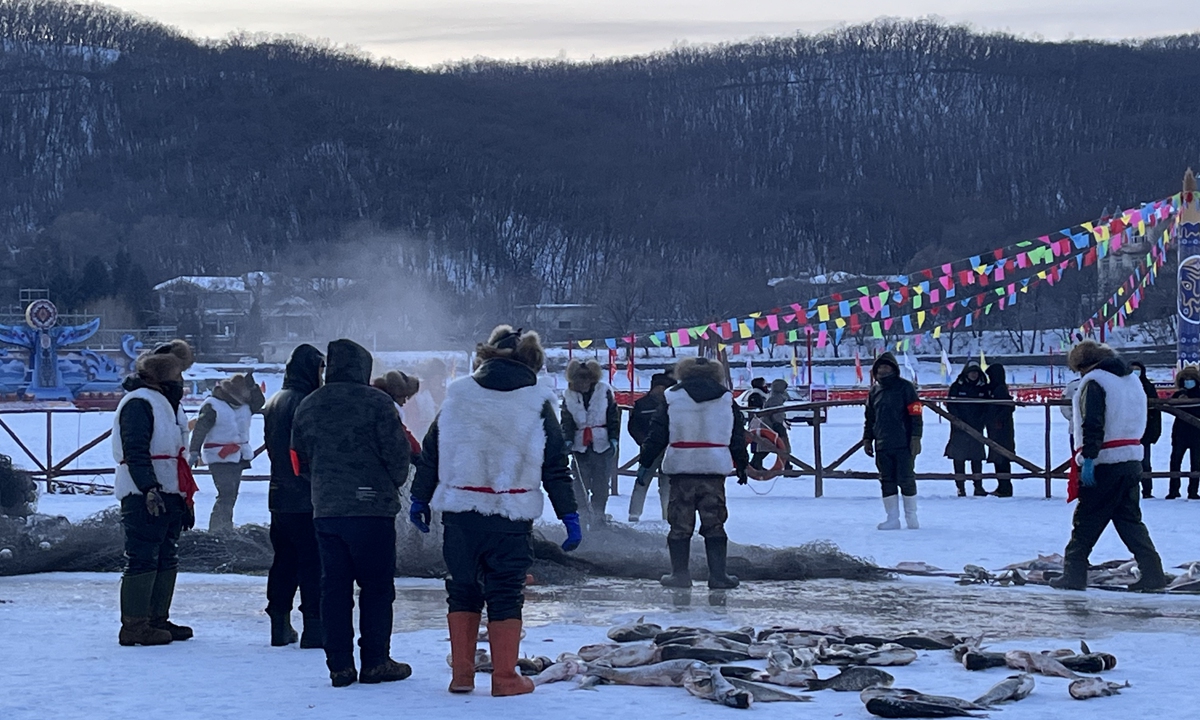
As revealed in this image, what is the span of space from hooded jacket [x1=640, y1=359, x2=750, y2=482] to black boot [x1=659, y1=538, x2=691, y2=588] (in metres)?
0.38

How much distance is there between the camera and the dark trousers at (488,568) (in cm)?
672

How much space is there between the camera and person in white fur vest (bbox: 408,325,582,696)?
672 cm

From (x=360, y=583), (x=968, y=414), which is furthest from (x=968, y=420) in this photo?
(x=360, y=583)

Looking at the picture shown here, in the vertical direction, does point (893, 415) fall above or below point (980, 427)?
above

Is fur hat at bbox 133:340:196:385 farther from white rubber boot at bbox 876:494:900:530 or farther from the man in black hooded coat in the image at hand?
white rubber boot at bbox 876:494:900:530

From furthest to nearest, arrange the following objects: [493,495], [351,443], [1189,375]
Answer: [1189,375]
[351,443]
[493,495]

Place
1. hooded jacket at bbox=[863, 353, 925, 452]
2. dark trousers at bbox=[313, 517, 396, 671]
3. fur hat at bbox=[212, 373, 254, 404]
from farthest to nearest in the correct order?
hooded jacket at bbox=[863, 353, 925, 452]
fur hat at bbox=[212, 373, 254, 404]
dark trousers at bbox=[313, 517, 396, 671]

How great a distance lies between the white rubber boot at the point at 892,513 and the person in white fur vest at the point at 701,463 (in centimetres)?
376

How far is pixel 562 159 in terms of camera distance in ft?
583

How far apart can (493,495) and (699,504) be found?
136 inches

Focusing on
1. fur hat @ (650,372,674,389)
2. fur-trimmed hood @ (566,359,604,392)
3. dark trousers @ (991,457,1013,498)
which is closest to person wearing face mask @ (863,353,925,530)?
fur hat @ (650,372,674,389)

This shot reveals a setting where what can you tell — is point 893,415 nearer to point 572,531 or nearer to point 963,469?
point 963,469

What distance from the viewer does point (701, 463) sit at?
10023 mm

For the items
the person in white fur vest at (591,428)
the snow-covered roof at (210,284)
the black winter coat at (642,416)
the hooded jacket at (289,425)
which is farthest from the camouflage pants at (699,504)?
the snow-covered roof at (210,284)
